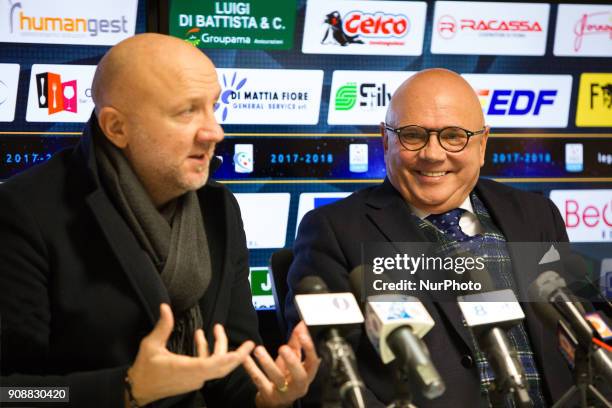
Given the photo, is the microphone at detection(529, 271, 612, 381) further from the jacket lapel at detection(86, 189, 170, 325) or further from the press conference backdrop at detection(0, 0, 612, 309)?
the press conference backdrop at detection(0, 0, 612, 309)

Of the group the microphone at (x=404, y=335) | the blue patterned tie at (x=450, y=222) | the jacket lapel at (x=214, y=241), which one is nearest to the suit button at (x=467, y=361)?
the blue patterned tie at (x=450, y=222)

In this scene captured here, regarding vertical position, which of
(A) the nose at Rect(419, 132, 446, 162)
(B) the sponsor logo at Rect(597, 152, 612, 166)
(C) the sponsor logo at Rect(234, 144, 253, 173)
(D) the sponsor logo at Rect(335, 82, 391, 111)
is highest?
(D) the sponsor logo at Rect(335, 82, 391, 111)

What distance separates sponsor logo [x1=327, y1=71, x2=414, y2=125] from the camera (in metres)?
4.07

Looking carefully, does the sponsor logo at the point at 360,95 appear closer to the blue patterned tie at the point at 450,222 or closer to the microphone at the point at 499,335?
the blue patterned tie at the point at 450,222

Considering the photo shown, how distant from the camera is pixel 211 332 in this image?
2422 millimetres

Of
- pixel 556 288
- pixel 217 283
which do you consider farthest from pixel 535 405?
pixel 217 283

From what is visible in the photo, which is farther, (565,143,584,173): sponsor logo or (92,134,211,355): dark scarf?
(565,143,584,173): sponsor logo

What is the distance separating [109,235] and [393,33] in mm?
2308

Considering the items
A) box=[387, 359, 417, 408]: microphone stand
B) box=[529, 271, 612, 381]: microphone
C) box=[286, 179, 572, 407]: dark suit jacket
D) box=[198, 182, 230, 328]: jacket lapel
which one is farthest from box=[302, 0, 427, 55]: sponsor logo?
box=[387, 359, 417, 408]: microphone stand

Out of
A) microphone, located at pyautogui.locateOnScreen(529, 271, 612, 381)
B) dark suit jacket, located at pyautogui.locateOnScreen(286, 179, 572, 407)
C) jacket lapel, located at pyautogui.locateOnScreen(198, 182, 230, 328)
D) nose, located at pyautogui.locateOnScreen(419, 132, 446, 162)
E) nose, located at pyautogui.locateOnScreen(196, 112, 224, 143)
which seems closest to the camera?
microphone, located at pyautogui.locateOnScreen(529, 271, 612, 381)

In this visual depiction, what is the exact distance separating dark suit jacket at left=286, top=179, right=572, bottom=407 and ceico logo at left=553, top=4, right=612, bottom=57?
1412mm

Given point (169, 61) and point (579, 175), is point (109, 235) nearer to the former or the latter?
point (169, 61)

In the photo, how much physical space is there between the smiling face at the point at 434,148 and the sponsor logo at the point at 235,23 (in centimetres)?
116

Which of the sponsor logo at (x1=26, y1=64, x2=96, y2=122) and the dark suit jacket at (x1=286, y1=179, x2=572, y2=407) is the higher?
the sponsor logo at (x1=26, y1=64, x2=96, y2=122)
